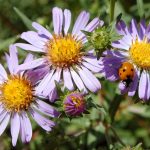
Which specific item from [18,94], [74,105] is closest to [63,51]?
[18,94]

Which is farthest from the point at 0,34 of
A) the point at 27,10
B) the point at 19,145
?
the point at 19,145

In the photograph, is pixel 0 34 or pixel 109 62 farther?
pixel 0 34

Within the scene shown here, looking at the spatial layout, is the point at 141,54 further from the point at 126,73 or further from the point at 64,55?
the point at 64,55

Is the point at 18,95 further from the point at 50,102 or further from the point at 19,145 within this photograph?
the point at 19,145

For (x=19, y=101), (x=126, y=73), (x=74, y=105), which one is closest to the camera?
(x=74, y=105)

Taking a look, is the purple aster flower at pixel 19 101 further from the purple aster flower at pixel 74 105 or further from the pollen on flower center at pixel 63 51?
the purple aster flower at pixel 74 105

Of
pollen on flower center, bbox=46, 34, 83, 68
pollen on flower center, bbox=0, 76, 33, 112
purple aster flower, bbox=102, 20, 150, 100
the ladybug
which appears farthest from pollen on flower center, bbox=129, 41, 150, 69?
pollen on flower center, bbox=0, 76, 33, 112

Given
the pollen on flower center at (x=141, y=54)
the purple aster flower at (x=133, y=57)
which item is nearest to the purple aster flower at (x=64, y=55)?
the purple aster flower at (x=133, y=57)
